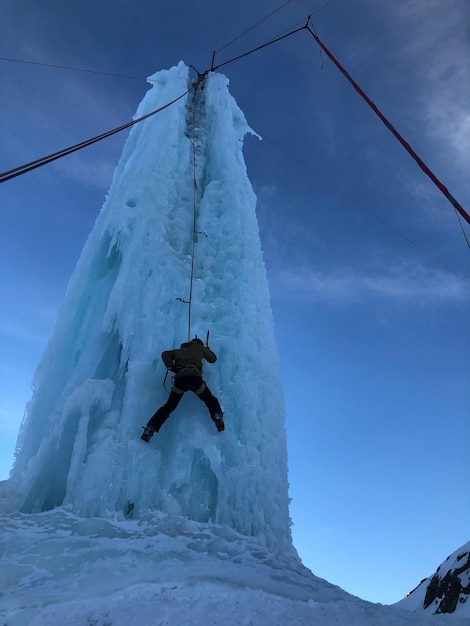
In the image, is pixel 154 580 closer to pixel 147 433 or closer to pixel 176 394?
pixel 147 433

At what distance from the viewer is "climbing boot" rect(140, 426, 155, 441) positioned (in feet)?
17.2

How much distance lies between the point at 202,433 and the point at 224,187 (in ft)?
16.3

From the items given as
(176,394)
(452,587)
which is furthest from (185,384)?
(452,587)

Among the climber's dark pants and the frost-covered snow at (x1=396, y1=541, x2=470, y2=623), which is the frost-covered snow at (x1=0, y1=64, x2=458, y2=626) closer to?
the climber's dark pants

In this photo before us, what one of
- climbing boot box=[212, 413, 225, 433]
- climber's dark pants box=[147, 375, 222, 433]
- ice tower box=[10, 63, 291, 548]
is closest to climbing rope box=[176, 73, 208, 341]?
ice tower box=[10, 63, 291, 548]

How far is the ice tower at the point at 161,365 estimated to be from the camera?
515 cm

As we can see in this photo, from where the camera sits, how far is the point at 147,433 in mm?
5242

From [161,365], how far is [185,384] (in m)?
0.70

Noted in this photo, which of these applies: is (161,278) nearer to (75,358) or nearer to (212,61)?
(75,358)

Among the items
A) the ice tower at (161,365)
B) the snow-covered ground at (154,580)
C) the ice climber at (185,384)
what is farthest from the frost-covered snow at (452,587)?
the ice climber at (185,384)

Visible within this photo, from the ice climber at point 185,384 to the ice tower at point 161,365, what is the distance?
0.21 metres

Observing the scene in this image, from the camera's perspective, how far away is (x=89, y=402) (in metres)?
5.52

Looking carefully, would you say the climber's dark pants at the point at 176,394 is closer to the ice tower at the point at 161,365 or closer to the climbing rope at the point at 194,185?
the ice tower at the point at 161,365

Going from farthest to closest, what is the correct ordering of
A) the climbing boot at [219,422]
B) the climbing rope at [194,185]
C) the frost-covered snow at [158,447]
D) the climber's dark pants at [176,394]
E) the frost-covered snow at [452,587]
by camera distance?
the frost-covered snow at [452,587] → the climbing rope at [194,185] → the climbing boot at [219,422] → the climber's dark pants at [176,394] → the frost-covered snow at [158,447]
